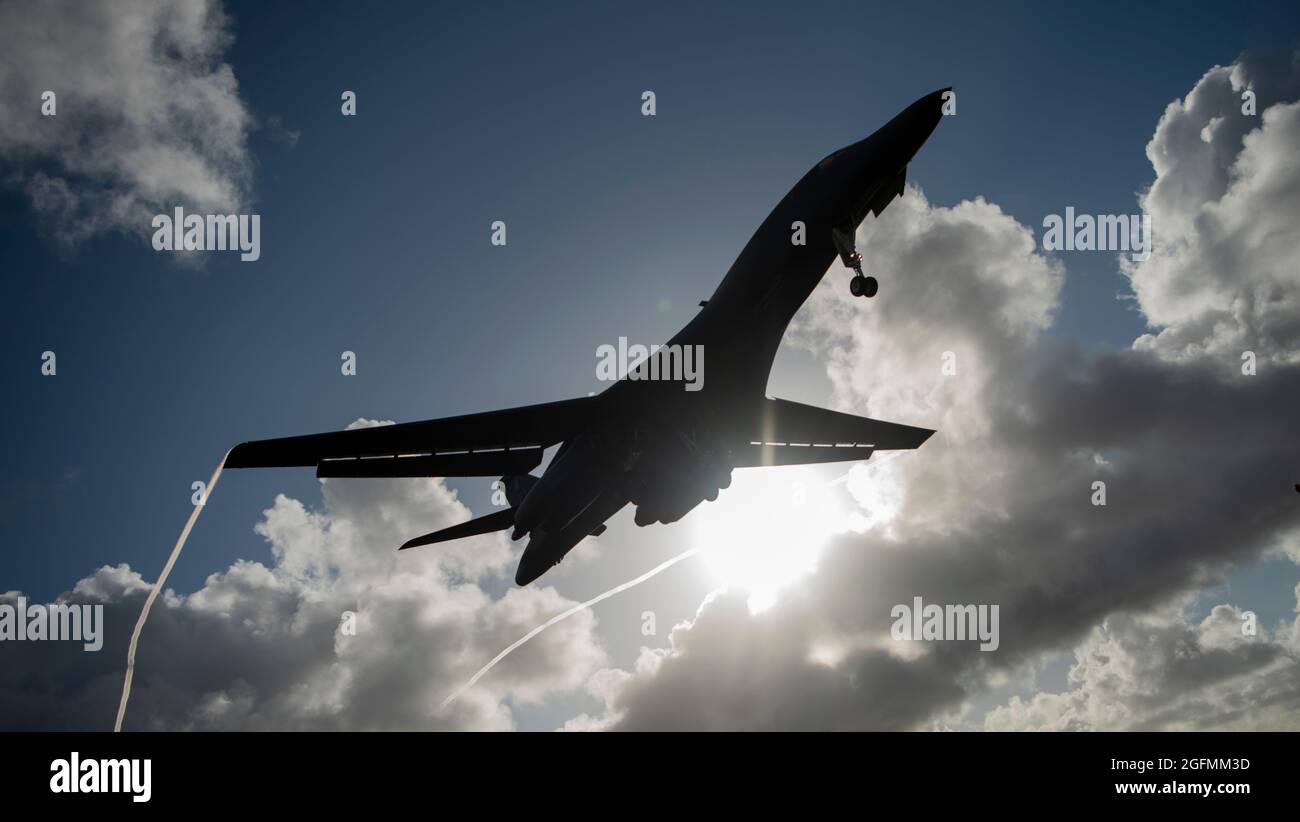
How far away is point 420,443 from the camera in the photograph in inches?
946

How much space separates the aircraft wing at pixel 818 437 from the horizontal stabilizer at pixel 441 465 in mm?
8638

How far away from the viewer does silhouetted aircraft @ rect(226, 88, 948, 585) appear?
21.4m

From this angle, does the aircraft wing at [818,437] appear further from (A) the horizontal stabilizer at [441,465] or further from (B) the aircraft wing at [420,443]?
(A) the horizontal stabilizer at [441,465]

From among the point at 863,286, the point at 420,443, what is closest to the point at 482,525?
the point at 420,443

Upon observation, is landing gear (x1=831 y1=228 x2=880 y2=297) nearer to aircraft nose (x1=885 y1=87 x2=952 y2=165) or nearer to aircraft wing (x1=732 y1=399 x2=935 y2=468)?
aircraft nose (x1=885 y1=87 x2=952 y2=165)

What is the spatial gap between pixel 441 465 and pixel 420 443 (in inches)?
91.4

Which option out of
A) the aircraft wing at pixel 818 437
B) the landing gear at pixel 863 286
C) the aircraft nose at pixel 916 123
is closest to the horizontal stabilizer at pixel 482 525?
the aircraft wing at pixel 818 437

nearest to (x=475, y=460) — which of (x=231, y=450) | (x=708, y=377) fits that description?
(x=231, y=450)

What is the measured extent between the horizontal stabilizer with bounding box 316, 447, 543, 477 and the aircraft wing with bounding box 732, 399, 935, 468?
8.64 metres

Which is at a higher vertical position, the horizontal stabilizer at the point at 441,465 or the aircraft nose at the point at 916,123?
the aircraft nose at the point at 916,123

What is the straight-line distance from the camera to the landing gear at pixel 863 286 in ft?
60.1

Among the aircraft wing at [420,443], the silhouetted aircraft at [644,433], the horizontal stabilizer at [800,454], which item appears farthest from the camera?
the horizontal stabilizer at [800,454]

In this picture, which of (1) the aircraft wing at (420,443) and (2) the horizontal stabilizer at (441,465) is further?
(2) the horizontal stabilizer at (441,465)

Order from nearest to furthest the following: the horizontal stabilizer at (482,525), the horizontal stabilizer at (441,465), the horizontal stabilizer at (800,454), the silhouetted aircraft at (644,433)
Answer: the silhouetted aircraft at (644,433)
the horizontal stabilizer at (441,465)
the horizontal stabilizer at (482,525)
the horizontal stabilizer at (800,454)
